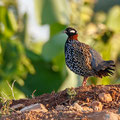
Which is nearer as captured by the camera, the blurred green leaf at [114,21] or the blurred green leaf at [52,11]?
the blurred green leaf at [52,11]

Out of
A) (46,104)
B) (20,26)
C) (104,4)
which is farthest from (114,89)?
(104,4)

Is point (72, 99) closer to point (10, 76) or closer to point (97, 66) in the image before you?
point (97, 66)

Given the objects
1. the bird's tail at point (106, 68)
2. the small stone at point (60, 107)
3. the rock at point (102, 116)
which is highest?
the bird's tail at point (106, 68)

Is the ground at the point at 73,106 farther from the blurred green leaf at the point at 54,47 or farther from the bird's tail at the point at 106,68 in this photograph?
the blurred green leaf at the point at 54,47

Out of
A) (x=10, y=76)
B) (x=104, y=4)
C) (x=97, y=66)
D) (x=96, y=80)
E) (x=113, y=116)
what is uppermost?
(x=104, y=4)

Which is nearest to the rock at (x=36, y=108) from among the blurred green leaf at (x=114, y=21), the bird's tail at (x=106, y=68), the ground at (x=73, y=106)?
the ground at (x=73, y=106)

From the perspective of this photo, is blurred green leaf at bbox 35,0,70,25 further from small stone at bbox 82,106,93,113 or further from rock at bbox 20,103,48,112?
small stone at bbox 82,106,93,113

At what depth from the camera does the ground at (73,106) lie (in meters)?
4.55

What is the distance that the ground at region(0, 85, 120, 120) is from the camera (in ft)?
14.9

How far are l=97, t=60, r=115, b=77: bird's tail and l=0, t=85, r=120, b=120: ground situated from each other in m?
0.63

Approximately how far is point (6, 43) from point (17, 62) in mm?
826

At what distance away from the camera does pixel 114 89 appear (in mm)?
5621

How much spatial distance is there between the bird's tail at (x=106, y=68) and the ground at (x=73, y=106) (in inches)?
24.8

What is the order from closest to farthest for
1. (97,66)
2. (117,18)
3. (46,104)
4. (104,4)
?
(46,104) < (97,66) < (117,18) < (104,4)
